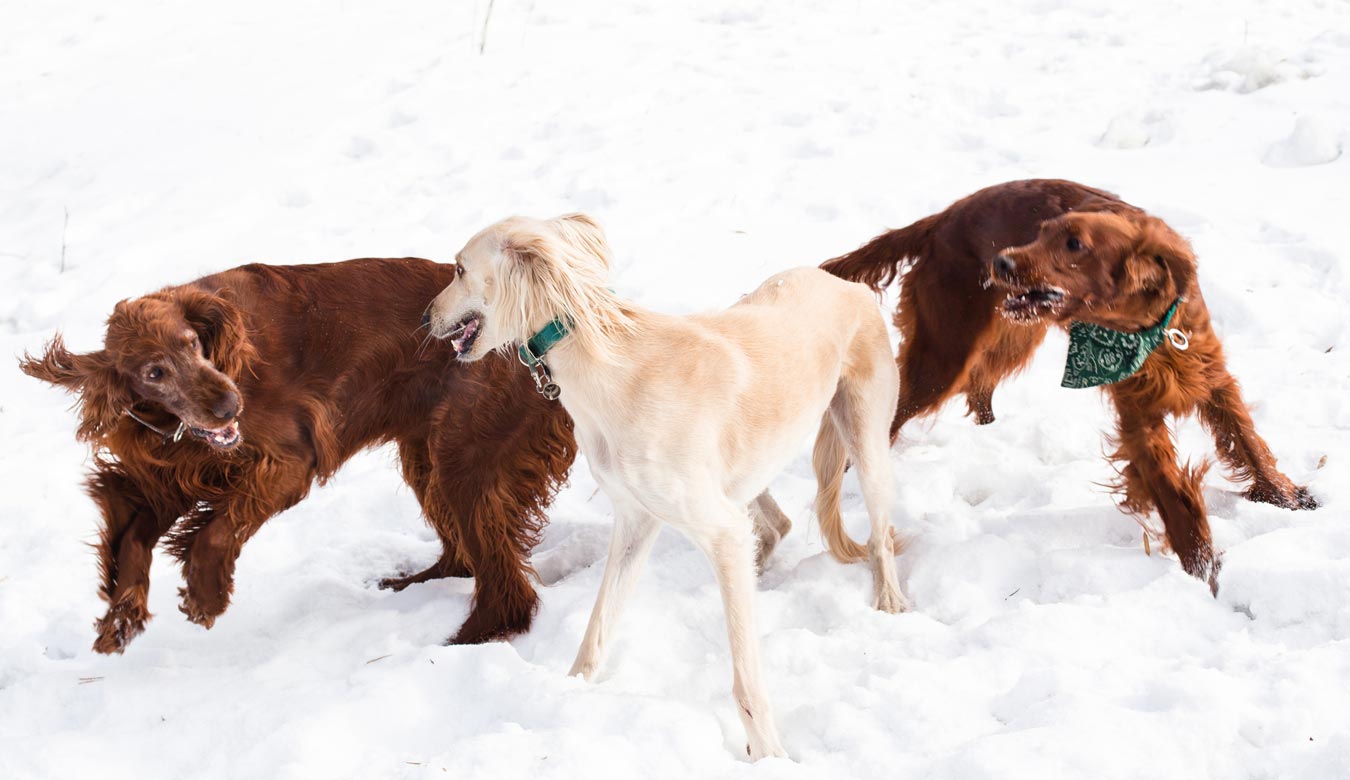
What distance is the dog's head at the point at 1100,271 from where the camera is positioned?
10.5 feet

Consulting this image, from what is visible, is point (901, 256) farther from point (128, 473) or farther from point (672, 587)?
point (128, 473)

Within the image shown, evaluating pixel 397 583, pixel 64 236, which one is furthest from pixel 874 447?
pixel 64 236

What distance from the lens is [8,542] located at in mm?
4020

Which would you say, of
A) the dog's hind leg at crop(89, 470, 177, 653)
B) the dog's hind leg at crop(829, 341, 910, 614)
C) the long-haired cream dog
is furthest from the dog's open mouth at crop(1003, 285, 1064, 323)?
the dog's hind leg at crop(89, 470, 177, 653)

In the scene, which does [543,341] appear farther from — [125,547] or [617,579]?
[125,547]

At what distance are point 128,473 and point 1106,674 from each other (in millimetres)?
2717

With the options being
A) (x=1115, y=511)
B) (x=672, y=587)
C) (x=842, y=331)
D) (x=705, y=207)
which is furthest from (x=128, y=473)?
(x=705, y=207)

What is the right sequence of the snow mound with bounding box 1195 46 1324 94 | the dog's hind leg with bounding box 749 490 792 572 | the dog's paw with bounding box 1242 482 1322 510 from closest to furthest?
the dog's paw with bounding box 1242 482 1322 510, the dog's hind leg with bounding box 749 490 792 572, the snow mound with bounding box 1195 46 1324 94

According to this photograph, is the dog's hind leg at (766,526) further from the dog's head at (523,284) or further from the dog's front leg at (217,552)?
the dog's front leg at (217,552)

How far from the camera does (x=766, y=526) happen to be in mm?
3732

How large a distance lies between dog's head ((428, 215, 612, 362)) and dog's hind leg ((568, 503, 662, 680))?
641 mm

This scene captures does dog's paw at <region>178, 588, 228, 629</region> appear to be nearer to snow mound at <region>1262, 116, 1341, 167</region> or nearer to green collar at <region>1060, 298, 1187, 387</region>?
green collar at <region>1060, 298, 1187, 387</region>

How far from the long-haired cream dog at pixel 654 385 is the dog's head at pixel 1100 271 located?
58cm

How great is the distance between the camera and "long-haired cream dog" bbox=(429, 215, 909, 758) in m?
2.65
